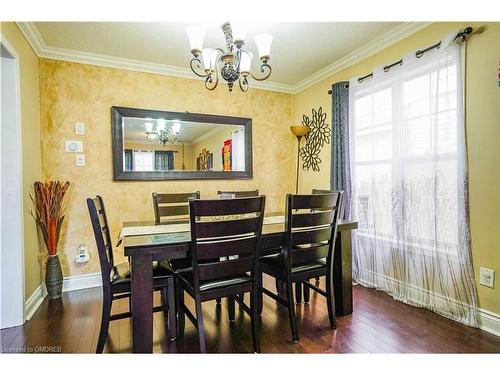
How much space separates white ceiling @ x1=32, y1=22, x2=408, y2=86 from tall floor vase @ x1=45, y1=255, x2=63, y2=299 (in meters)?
2.04

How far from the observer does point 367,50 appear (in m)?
2.84

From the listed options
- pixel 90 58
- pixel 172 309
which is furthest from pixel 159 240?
pixel 90 58

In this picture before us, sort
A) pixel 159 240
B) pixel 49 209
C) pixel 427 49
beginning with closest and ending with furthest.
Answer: pixel 159 240
pixel 427 49
pixel 49 209

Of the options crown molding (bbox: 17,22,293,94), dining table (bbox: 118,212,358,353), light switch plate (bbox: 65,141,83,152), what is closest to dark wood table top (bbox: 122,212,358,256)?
dining table (bbox: 118,212,358,353)

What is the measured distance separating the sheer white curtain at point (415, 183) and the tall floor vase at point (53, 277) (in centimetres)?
296

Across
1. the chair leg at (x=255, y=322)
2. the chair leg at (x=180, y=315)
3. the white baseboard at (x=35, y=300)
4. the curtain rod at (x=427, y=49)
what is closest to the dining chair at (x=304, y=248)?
the chair leg at (x=255, y=322)

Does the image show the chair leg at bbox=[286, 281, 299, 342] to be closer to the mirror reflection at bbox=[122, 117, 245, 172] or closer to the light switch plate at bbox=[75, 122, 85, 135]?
the mirror reflection at bbox=[122, 117, 245, 172]

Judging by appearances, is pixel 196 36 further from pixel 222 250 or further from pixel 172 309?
pixel 172 309

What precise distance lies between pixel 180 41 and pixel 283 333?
2663mm

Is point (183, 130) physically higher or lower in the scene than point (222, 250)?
higher

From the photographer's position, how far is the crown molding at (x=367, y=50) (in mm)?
2426
